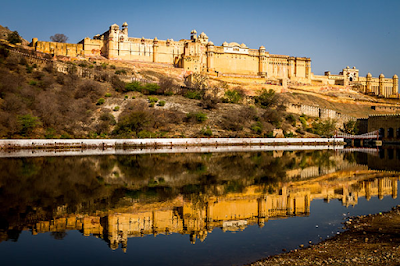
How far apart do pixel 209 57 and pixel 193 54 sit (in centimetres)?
350

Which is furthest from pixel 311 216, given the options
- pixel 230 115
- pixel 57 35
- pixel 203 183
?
pixel 57 35

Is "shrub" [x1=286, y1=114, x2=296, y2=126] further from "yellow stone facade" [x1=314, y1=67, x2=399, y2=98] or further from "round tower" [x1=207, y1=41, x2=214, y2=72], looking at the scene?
"yellow stone facade" [x1=314, y1=67, x2=399, y2=98]

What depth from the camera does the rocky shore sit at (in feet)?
20.1

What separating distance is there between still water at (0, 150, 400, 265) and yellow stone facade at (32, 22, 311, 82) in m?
43.4

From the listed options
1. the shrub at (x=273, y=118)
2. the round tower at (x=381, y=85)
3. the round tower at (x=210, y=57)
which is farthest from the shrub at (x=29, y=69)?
the round tower at (x=381, y=85)

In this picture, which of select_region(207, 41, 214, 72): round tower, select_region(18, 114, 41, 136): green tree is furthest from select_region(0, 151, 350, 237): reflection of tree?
select_region(207, 41, 214, 72): round tower

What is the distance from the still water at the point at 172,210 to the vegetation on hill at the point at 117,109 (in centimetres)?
1632

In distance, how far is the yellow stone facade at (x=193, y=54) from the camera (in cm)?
5775

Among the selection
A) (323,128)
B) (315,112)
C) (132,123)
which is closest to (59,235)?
(132,123)

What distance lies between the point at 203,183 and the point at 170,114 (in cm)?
2537

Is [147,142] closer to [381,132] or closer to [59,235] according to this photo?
[59,235]

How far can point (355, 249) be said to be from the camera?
6.74m

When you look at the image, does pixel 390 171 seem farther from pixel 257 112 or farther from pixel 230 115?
pixel 257 112

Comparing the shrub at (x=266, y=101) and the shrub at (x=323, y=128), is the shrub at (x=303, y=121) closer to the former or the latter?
the shrub at (x=323, y=128)
